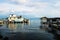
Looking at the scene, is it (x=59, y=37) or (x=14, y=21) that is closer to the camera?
(x=59, y=37)

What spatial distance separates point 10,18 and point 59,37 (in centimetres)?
7723

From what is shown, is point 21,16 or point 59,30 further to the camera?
point 21,16

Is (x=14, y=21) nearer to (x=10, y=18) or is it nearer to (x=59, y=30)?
(x=10, y=18)

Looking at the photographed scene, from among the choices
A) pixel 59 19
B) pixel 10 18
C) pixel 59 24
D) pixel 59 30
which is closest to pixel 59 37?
pixel 59 30

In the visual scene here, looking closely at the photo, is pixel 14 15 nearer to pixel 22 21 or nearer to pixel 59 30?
pixel 22 21

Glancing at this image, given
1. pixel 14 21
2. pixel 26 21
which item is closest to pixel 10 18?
pixel 14 21

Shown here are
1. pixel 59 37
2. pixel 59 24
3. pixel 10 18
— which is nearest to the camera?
pixel 59 37

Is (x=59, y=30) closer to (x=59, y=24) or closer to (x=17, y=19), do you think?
(x=59, y=24)

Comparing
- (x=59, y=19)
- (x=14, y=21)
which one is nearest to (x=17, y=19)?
(x=14, y=21)

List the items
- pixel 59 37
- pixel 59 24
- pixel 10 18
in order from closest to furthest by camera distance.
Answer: pixel 59 37 → pixel 59 24 → pixel 10 18

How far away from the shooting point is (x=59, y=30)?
15.4 meters

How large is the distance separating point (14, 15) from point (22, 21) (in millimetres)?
5062

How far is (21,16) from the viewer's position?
9425 centimetres

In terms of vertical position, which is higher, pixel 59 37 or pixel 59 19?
pixel 59 19
